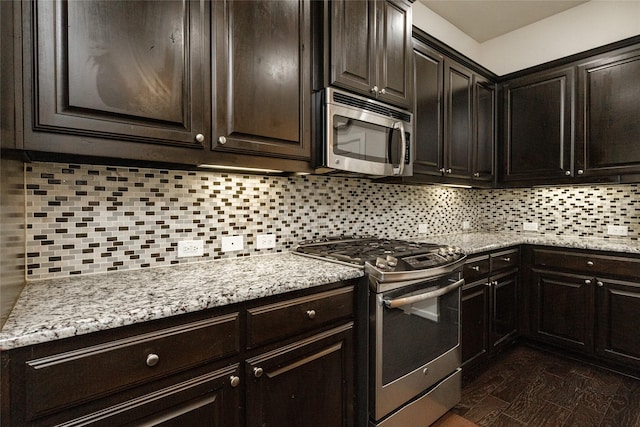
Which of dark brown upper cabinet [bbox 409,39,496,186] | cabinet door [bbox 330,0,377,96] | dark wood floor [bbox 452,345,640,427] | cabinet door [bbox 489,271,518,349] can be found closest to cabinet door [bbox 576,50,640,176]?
dark brown upper cabinet [bbox 409,39,496,186]

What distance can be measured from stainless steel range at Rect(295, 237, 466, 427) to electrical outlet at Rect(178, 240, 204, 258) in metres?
0.54

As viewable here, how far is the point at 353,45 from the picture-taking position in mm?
1669

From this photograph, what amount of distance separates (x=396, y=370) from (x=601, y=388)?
66.9 inches

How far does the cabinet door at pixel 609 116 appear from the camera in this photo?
234 cm

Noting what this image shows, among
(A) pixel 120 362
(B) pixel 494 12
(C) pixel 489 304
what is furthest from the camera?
(B) pixel 494 12

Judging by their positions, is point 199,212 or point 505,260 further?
point 505,260

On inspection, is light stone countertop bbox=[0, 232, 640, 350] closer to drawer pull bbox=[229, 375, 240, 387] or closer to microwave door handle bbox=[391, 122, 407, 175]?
drawer pull bbox=[229, 375, 240, 387]

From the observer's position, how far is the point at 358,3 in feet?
5.53

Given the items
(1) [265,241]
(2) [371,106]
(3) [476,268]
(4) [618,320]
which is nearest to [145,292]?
(1) [265,241]

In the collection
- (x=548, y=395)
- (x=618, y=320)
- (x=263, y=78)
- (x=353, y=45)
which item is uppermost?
(x=353, y=45)

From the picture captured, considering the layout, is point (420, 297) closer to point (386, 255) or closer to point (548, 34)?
point (386, 255)

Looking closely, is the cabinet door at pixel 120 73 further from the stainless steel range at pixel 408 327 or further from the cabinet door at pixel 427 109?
the cabinet door at pixel 427 109

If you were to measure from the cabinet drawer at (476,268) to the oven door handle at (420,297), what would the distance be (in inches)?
9.7

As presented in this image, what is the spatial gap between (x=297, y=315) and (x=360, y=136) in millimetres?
1006
